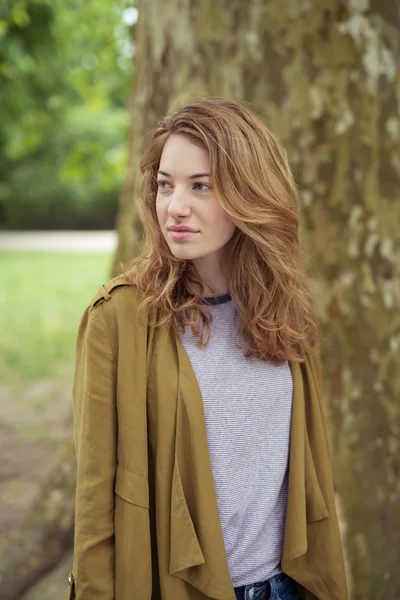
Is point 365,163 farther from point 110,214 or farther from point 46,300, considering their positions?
point 110,214

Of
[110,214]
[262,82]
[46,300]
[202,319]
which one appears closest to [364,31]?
[262,82]

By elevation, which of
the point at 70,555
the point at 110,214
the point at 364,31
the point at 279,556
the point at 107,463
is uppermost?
the point at 110,214

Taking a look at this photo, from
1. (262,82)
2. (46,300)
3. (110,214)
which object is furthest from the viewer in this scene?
(110,214)

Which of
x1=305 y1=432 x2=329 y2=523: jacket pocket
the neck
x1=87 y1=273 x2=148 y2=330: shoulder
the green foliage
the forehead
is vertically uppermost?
the green foliage

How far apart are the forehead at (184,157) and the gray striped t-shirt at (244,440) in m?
0.42

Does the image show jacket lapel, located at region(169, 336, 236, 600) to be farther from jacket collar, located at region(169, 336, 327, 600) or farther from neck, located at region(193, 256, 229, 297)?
neck, located at region(193, 256, 229, 297)

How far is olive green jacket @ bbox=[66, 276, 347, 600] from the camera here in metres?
1.74

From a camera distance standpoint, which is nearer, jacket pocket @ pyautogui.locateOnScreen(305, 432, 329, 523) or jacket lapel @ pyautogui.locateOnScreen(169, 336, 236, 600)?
jacket lapel @ pyautogui.locateOnScreen(169, 336, 236, 600)

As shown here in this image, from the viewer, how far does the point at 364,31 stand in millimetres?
2928

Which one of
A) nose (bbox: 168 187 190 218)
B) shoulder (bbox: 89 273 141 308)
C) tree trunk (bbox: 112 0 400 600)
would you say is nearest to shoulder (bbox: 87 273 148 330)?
shoulder (bbox: 89 273 141 308)

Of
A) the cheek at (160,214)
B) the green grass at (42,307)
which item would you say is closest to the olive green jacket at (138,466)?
the cheek at (160,214)

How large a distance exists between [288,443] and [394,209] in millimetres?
1491

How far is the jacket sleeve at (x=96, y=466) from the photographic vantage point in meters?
1.74

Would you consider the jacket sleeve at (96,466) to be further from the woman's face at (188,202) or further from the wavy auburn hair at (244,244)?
the woman's face at (188,202)
